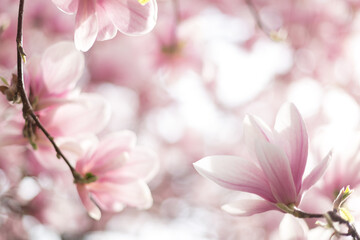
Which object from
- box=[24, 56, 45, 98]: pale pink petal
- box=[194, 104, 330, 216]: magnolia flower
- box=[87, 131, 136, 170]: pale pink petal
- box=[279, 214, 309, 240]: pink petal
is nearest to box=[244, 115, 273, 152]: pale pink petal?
box=[194, 104, 330, 216]: magnolia flower

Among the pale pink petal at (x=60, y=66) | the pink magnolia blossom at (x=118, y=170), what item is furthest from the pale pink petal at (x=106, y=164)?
the pale pink petal at (x=60, y=66)

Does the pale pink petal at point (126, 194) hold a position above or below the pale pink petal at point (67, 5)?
below

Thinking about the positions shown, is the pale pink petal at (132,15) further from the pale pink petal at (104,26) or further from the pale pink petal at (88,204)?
the pale pink petal at (88,204)

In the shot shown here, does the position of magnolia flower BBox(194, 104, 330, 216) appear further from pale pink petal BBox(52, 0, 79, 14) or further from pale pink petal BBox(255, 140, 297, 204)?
pale pink petal BBox(52, 0, 79, 14)

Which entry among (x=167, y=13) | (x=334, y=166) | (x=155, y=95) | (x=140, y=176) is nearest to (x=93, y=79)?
(x=167, y=13)

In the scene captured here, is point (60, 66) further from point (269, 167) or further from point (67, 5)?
point (269, 167)

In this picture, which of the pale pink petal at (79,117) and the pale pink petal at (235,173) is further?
the pale pink petal at (79,117)
